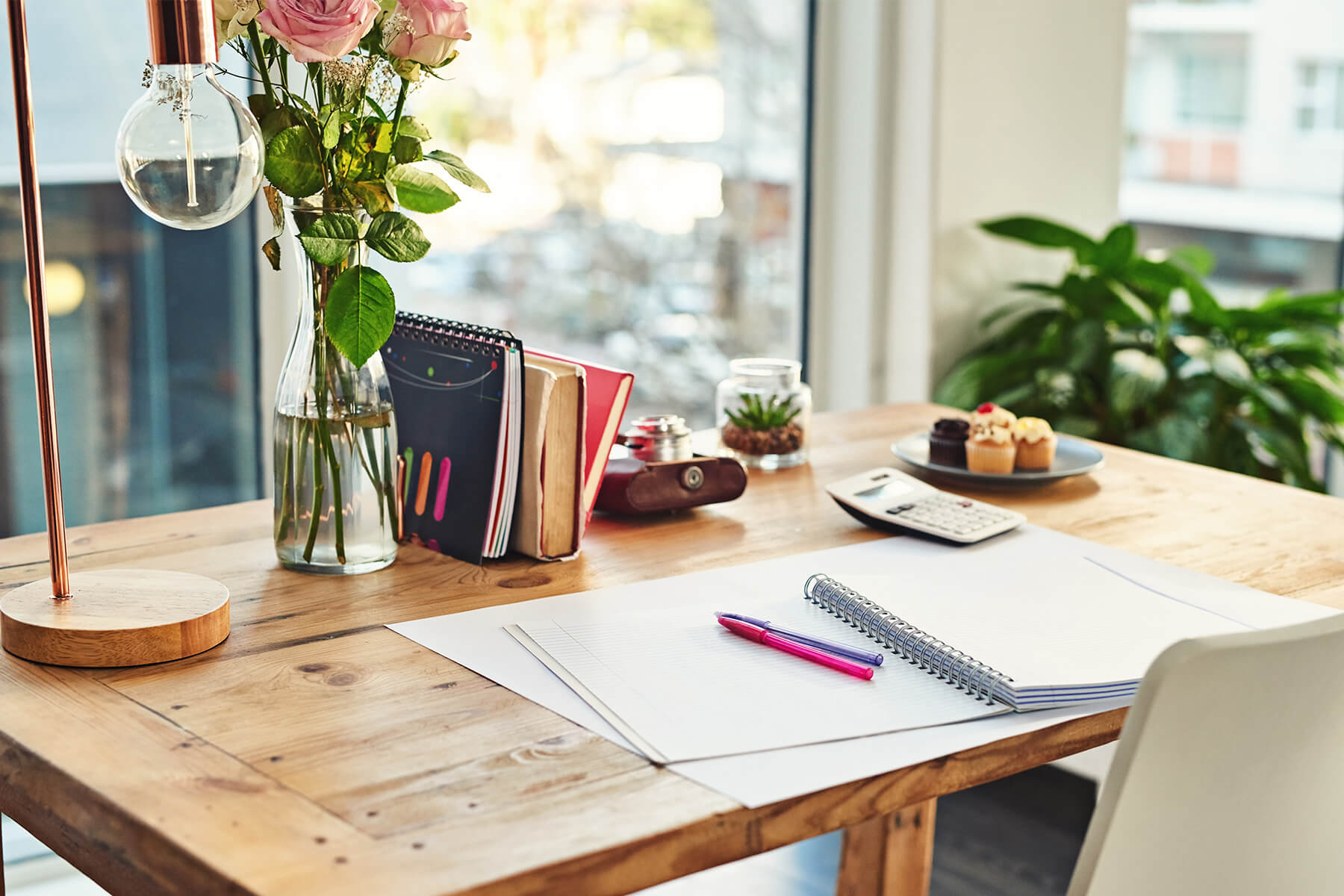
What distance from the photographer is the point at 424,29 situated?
3.40ft

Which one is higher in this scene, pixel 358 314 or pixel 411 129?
pixel 411 129

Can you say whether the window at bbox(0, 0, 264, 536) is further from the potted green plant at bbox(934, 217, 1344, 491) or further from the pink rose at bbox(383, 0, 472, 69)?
the potted green plant at bbox(934, 217, 1344, 491)

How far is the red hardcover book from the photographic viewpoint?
4.03 ft

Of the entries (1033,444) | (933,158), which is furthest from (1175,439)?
(1033,444)

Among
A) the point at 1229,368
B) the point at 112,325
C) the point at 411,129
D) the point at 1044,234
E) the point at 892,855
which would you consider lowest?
the point at 892,855

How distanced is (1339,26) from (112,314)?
2697 mm

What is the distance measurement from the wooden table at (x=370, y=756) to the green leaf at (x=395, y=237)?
275 millimetres

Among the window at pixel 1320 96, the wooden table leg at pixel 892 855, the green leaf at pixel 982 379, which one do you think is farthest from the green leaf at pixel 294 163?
the window at pixel 1320 96

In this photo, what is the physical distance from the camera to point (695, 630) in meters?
1.00

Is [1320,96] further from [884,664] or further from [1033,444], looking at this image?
[884,664]

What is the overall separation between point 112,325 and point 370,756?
1293 mm

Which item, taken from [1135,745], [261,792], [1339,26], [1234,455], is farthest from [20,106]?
[1339,26]

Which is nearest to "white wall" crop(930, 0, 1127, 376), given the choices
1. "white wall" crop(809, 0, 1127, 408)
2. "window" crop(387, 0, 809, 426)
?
"white wall" crop(809, 0, 1127, 408)

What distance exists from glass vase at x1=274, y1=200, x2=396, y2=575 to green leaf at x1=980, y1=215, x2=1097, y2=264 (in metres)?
1.52
